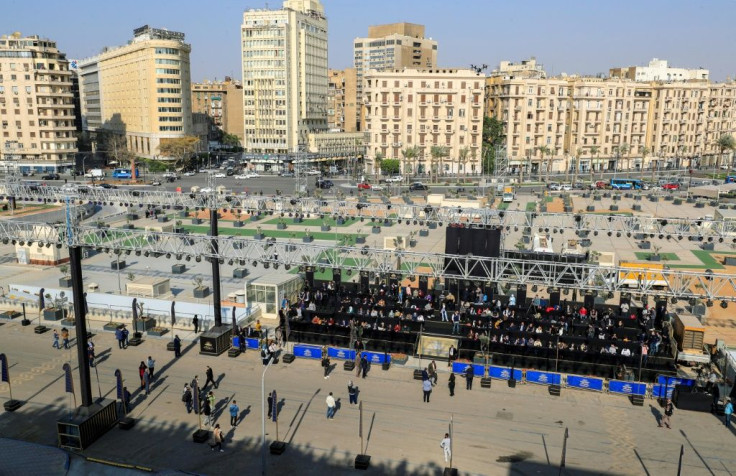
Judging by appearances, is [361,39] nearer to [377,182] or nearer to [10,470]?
[377,182]

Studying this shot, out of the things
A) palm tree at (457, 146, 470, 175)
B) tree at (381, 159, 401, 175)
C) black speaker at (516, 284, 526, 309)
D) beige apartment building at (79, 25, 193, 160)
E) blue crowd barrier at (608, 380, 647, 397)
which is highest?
beige apartment building at (79, 25, 193, 160)

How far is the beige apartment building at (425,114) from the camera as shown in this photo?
303 feet

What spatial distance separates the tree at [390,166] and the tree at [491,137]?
15405 millimetres

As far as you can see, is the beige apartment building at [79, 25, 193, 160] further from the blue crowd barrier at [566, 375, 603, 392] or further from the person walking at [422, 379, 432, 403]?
the blue crowd barrier at [566, 375, 603, 392]

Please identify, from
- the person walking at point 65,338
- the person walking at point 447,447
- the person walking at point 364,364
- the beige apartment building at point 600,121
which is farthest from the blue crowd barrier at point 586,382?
the beige apartment building at point 600,121

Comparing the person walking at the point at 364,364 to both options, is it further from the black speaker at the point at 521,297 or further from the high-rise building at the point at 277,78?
the high-rise building at the point at 277,78

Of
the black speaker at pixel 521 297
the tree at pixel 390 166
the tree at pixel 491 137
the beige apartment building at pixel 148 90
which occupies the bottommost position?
the black speaker at pixel 521 297

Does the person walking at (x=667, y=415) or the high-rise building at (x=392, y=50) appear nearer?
the person walking at (x=667, y=415)

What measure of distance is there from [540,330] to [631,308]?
657cm

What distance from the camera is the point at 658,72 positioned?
13600cm

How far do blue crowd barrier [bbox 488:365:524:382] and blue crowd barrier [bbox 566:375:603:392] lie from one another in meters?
1.80

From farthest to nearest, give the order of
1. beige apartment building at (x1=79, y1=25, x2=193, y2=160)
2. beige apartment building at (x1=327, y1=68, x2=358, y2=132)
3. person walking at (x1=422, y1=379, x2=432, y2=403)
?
beige apartment building at (x1=327, y1=68, x2=358, y2=132) < beige apartment building at (x1=79, y1=25, x2=193, y2=160) < person walking at (x1=422, y1=379, x2=432, y2=403)

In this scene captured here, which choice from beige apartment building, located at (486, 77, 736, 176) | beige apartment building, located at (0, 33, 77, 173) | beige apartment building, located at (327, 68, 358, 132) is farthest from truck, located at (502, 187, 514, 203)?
beige apartment building, located at (327, 68, 358, 132)

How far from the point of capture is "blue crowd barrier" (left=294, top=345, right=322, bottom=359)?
81.9ft
